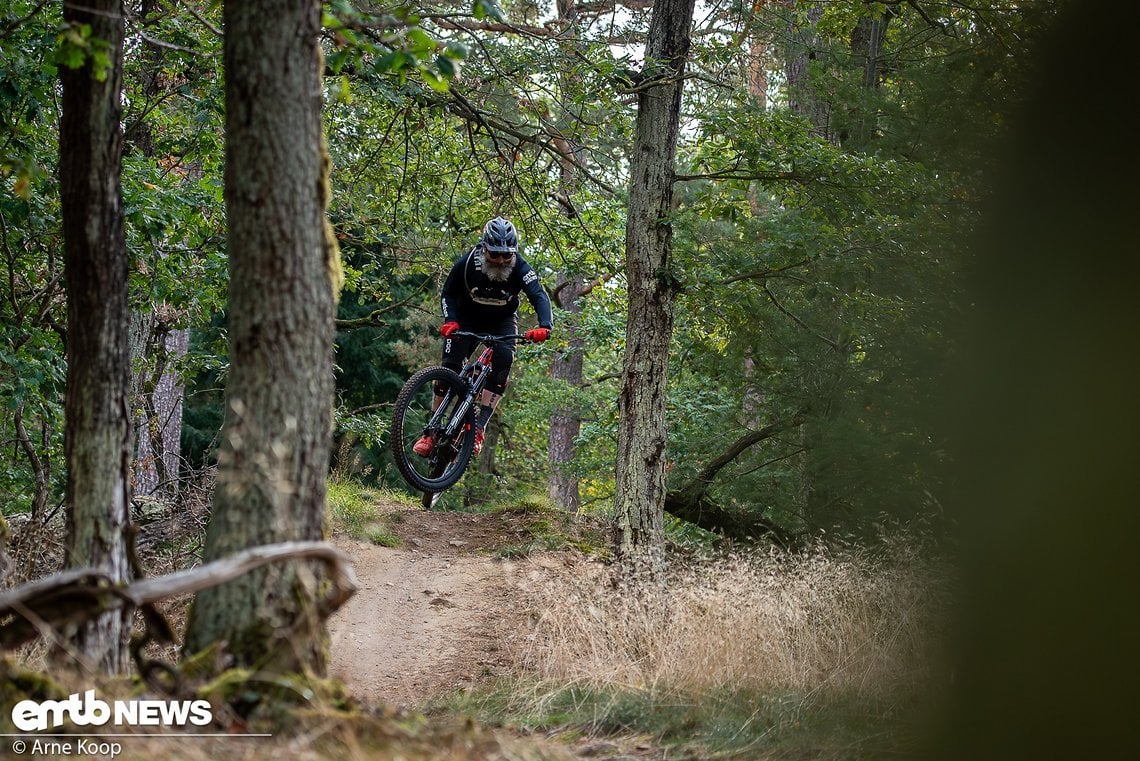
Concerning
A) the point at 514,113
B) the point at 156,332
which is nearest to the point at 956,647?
the point at 156,332

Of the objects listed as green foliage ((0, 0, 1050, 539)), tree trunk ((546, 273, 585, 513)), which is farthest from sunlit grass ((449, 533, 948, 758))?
tree trunk ((546, 273, 585, 513))

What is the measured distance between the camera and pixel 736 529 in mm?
11266

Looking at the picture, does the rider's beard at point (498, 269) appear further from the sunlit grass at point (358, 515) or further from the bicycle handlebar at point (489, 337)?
the sunlit grass at point (358, 515)

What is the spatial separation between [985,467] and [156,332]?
10.1 metres

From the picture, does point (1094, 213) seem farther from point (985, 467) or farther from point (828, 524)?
point (828, 524)

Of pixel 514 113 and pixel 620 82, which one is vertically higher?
pixel 514 113

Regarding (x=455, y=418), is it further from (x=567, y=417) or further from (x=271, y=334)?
(x=567, y=417)

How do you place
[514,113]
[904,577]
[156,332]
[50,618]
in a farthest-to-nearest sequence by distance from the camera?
[514,113], [156,332], [904,577], [50,618]

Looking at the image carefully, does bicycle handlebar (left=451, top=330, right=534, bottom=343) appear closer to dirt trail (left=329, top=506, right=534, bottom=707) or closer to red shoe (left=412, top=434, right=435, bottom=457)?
red shoe (left=412, top=434, right=435, bottom=457)

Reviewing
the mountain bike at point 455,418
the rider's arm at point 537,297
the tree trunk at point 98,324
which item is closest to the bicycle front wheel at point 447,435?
the mountain bike at point 455,418

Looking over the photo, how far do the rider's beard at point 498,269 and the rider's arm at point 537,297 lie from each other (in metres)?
0.12

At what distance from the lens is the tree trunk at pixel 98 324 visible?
3.67m

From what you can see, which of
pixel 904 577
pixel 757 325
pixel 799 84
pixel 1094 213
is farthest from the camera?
pixel 799 84

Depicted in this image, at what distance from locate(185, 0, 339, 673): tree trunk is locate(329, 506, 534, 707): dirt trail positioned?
372 cm
